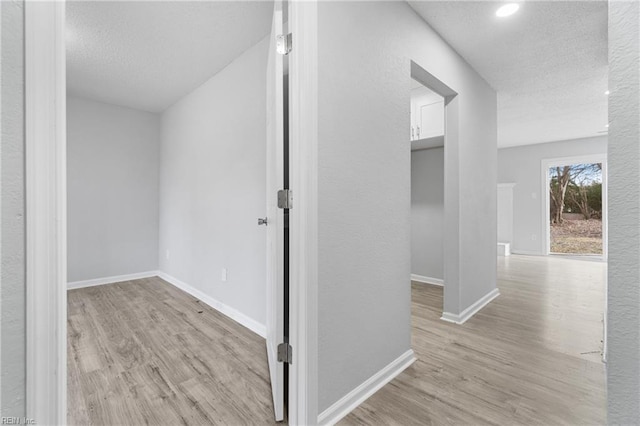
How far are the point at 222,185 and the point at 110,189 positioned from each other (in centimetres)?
216

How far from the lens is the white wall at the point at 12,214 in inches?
23.3

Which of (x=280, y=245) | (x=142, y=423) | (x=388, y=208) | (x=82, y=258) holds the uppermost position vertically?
(x=388, y=208)

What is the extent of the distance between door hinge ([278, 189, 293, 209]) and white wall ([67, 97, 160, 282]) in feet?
12.0

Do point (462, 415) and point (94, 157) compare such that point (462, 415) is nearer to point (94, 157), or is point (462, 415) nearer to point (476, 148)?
point (476, 148)

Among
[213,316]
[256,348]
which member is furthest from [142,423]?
[213,316]

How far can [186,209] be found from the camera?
3496 mm

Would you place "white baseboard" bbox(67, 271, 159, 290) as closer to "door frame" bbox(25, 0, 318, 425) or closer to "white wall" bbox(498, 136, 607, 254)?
"door frame" bbox(25, 0, 318, 425)

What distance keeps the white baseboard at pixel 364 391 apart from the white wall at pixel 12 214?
1.12m

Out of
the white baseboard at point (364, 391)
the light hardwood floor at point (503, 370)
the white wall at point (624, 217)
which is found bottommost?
the light hardwood floor at point (503, 370)

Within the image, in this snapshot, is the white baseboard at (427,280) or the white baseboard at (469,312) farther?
the white baseboard at (427,280)

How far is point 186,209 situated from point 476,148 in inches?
134

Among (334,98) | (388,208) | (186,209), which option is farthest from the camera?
(186,209)

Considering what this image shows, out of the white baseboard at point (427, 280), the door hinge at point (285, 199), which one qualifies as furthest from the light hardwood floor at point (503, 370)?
the door hinge at point (285, 199)

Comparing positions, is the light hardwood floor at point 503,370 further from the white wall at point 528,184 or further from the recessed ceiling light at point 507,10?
the white wall at point 528,184
